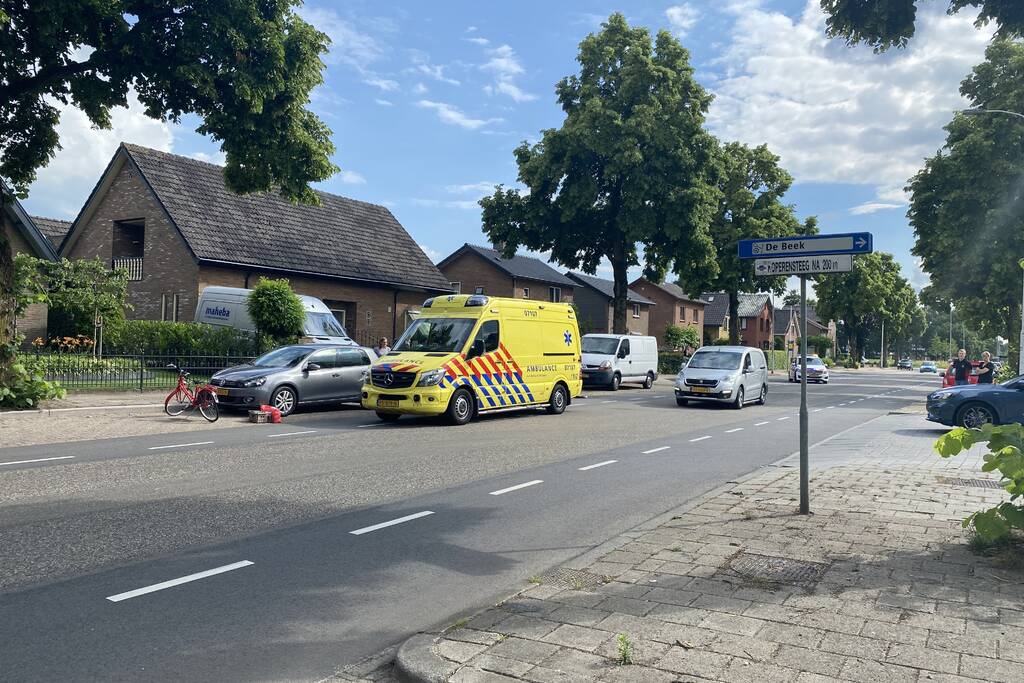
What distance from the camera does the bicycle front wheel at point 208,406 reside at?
15344 millimetres

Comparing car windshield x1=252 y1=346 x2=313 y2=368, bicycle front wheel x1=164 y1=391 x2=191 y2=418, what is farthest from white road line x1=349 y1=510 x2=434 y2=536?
car windshield x1=252 y1=346 x2=313 y2=368

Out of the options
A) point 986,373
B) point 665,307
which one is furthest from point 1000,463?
point 665,307

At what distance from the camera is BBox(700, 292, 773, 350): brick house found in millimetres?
85438

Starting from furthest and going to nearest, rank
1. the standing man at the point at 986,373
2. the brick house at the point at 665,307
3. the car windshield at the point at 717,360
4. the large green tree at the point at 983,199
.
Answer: the brick house at the point at 665,307 < the large green tree at the point at 983,199 < the car windshield at the point at 717,360 < the standing man at the point at 986,373

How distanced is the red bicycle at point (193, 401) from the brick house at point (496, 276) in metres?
35.7

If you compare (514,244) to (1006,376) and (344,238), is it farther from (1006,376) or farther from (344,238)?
(1006,376)

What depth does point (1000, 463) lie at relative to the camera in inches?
206

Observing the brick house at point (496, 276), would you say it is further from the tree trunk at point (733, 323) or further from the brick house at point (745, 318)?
the brick house at point (745, 318)

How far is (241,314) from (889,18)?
70.3 ft

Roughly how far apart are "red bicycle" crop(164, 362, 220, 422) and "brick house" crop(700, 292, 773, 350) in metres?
73.9

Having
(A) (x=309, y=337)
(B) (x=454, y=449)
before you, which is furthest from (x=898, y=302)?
(B) (x=454, y=449)

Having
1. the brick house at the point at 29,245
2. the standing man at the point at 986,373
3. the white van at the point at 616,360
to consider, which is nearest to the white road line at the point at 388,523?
the standing man at the point at 986,373

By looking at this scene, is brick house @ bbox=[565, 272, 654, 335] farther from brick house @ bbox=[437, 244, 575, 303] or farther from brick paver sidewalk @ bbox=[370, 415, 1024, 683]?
brick paver sidewalk @ bbox=[370, 415, 1024, 683]

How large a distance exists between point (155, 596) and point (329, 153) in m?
14.1
